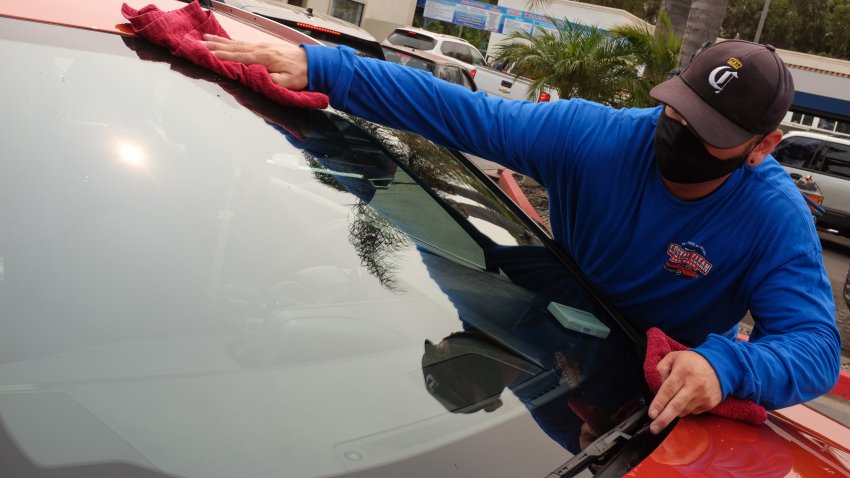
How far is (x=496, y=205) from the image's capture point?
235 cm

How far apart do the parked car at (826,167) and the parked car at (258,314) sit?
33.3 feet

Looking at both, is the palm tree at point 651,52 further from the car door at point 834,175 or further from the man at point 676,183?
the man at point 676,183

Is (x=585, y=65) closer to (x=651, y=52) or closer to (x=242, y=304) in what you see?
(x=651, y=52)

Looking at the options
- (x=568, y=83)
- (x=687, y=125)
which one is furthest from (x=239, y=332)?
(x=568, y=83)

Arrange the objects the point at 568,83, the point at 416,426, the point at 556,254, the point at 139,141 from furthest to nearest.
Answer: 1. the point at 568,83
2. the point at 556,254
3. the point at 139,141
4. the point at 416,426

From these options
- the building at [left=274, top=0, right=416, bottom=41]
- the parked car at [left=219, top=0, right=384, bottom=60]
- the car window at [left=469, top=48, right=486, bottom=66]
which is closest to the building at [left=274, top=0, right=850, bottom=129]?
the building at [left=274, top=0, right=416, bottom=41]

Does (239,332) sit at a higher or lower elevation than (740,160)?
lower

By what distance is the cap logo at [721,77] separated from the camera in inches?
78.0

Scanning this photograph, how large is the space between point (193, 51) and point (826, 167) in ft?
37.1

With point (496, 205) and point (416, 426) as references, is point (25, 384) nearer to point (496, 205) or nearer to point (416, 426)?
point (416, 426)

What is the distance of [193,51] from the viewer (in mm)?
1831

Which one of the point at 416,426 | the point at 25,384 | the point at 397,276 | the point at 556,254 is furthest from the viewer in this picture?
the point at 556,254

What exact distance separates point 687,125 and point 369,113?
32.0 inches

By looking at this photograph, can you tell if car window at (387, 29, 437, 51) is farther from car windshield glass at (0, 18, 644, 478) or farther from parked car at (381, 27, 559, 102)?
car windshield glass at (0, 18, 644, 478)
